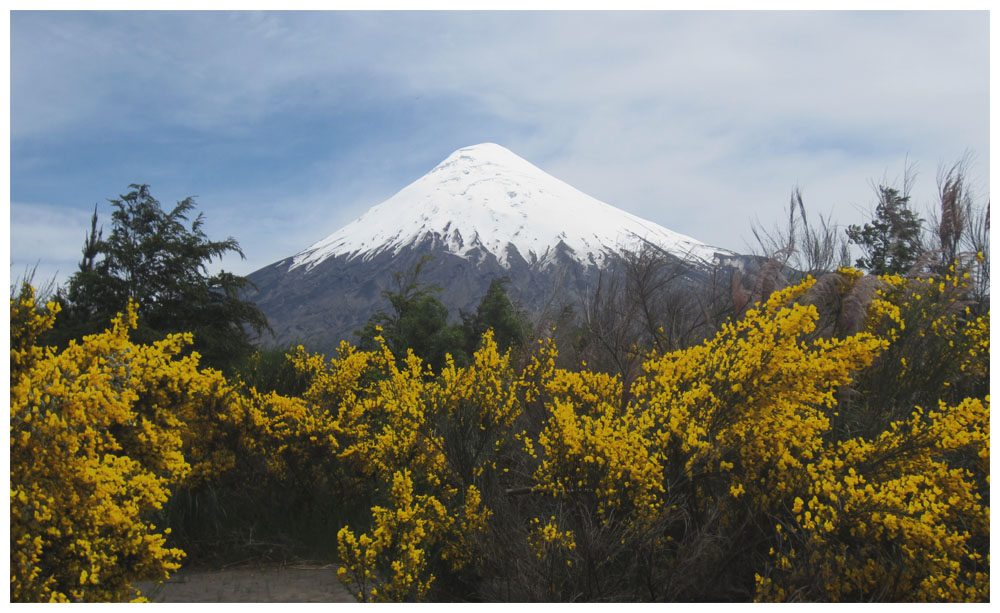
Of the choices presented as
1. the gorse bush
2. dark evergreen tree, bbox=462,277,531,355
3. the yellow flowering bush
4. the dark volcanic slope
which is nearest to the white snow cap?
the dark volcanic slope

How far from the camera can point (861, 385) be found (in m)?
4.88

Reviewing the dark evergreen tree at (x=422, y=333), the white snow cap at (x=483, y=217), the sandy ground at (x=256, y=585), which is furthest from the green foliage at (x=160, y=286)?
the white snow cap at (x=483, y=217)

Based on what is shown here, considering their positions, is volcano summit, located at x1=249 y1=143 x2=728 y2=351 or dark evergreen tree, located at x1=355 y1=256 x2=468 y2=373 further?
volcano summit, located at x1=249 y1=143 x2=728 y2=351

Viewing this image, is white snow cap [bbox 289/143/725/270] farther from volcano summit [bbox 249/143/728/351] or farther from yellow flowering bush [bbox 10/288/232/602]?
yellow flowering bush [bbox 10/288/232/602]

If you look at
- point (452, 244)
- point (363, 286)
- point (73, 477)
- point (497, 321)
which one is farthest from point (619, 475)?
point (452, 244)

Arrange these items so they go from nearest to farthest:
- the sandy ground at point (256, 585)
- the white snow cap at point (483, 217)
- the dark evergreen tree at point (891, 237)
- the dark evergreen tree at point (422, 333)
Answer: the sandy ground at point (256, 585), the dark evergreen tree at point (891, 237), the dark evergreen tree at point (422, 333), the white snow cap at point (483, 217)

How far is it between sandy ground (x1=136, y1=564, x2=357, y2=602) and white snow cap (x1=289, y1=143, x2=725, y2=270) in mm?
62586

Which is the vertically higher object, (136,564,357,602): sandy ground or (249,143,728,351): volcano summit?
(249,143,728,351): volcano summit

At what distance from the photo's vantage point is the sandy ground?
413cm

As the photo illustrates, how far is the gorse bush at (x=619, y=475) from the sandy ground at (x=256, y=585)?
458 mm

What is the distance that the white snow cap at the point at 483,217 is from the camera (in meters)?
76.8

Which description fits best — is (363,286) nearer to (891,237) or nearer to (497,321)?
(497,321)

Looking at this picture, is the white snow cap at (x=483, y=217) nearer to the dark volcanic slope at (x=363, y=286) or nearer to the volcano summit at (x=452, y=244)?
the volcano summit at (x=452, y=244)

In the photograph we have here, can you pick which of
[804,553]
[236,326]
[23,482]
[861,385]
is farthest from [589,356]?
[236,326]
